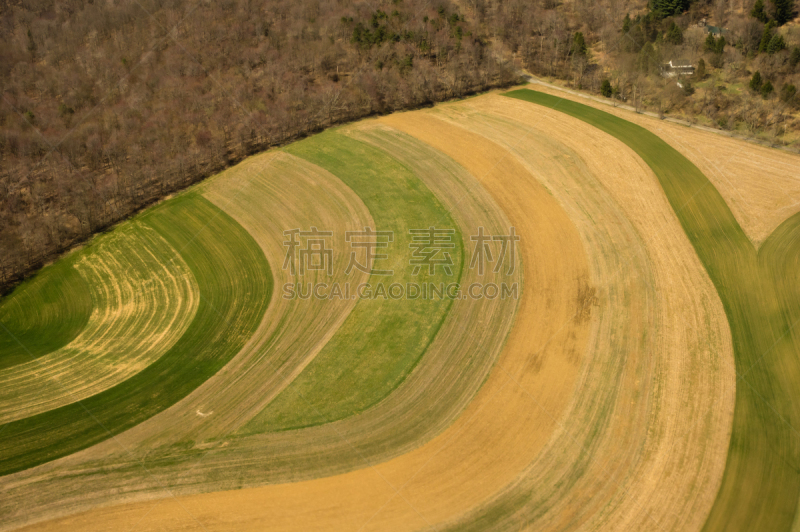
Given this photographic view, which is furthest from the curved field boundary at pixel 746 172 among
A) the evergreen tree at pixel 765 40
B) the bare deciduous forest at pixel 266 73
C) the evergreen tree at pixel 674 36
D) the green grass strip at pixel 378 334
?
the green grass strip at pixel 378 334

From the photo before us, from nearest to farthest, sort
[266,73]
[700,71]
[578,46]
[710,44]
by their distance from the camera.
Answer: [700,71], [266,73], [710,44], [578,46]

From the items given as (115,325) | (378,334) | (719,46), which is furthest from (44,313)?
(719,46)

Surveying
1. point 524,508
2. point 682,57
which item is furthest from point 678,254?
point 682,57

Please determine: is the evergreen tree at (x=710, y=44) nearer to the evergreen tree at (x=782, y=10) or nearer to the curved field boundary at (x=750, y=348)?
the evergreen tree at (x=782, y=10)

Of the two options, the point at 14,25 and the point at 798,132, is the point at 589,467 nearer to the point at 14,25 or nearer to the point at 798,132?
the point at 798,132

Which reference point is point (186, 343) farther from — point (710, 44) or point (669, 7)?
point (669, 7)

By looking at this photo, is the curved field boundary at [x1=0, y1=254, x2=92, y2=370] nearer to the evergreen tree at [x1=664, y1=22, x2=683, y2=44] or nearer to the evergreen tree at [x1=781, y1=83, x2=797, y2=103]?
the evergreen tree at [x1=781, y1=83, x2=797, y2=103]

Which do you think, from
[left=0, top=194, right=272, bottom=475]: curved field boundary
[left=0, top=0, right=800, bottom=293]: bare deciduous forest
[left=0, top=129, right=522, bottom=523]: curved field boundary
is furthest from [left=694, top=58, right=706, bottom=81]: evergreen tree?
[left=0, top=194, right=272, bottom=475]: curved field boundary
